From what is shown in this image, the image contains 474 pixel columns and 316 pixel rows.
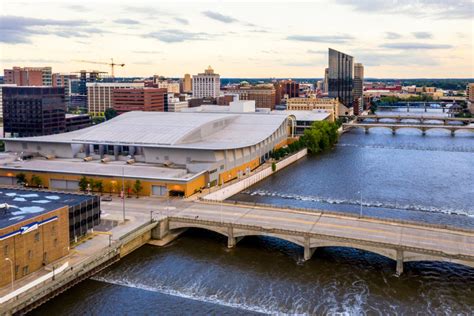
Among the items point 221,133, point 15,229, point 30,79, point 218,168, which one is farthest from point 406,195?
point 30,79

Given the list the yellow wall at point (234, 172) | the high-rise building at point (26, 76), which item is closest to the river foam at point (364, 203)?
the yellow wall at point (234, 172)

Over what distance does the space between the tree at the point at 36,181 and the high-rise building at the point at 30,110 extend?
55540 mm

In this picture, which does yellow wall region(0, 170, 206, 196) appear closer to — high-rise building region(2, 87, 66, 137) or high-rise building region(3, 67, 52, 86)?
high-rise building region(2, 87, 66, 137)

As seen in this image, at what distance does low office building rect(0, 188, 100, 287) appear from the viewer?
33.9 m

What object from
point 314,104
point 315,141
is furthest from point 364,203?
point 314,104

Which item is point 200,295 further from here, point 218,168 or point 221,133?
point 221,133

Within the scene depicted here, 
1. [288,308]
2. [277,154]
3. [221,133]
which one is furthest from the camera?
[277,154]

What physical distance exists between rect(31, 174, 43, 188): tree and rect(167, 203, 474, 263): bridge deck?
20947mm

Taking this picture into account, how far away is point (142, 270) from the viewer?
131 ft

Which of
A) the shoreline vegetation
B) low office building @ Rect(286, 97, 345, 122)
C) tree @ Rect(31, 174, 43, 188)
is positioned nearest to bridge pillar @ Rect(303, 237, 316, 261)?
tree @ Rect(31, 174, 43, 188)

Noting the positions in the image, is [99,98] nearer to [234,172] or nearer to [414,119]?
[414,119]

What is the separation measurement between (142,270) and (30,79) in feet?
548

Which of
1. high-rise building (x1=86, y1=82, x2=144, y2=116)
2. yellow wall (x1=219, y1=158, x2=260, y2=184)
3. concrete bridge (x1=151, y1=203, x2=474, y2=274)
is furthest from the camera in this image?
high-rise building (x1=86, y1=82, x2=144, y2=116)

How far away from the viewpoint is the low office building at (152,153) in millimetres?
60781
